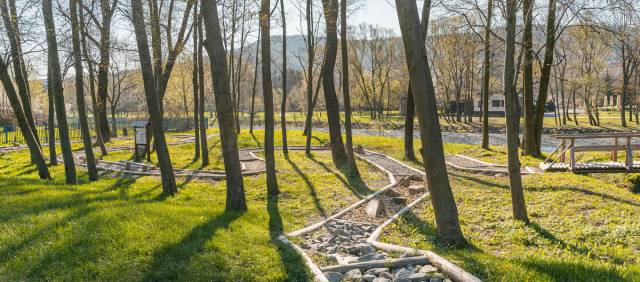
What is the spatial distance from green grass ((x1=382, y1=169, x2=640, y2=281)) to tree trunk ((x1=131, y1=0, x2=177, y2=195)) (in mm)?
5099

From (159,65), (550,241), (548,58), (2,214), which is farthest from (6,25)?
(548,58)

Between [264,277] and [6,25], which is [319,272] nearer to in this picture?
[264,277]

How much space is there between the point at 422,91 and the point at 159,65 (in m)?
10.5

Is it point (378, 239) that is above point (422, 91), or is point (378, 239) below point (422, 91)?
below

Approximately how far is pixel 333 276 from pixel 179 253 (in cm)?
174

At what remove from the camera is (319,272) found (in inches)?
182

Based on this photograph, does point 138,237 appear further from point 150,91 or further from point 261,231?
point 150,91

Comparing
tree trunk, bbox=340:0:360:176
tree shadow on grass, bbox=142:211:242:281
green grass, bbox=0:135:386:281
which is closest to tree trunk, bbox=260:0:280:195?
green grass, bbox=0:135:386:281

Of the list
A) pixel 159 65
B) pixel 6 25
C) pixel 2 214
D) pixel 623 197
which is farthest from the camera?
pixel 159 65

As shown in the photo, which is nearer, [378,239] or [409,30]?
[409,30]

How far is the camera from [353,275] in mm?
4582

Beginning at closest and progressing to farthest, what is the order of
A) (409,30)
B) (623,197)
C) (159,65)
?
(409,30) → (623,197) → (159,65)

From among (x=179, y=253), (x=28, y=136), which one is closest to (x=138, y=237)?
(x=179, y=253)

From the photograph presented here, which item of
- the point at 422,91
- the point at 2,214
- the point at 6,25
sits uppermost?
the point at 6,25
